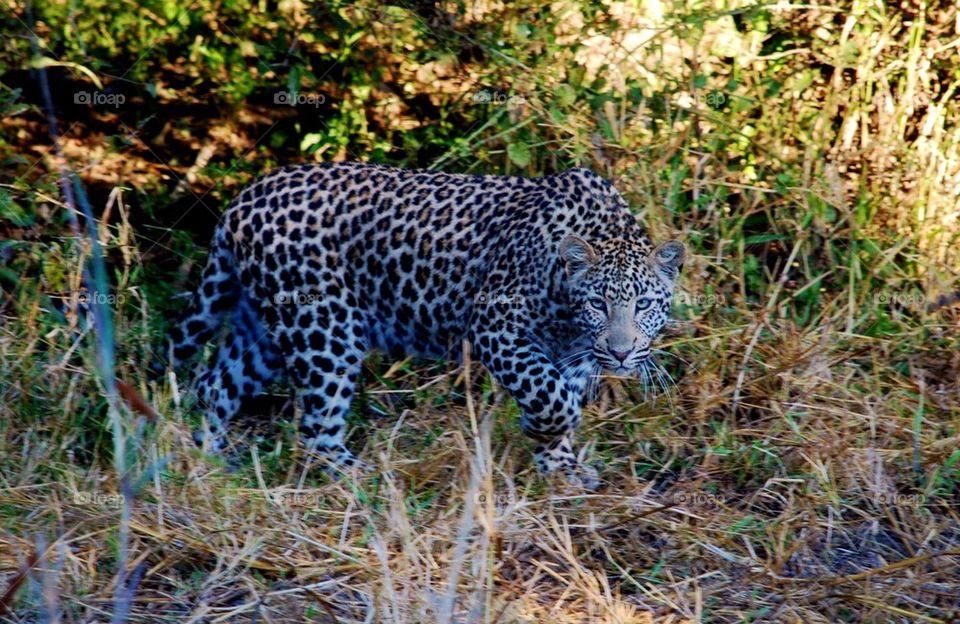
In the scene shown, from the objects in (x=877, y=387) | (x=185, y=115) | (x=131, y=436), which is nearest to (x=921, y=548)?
(x=877, y=387)

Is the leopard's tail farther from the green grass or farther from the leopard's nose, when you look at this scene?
the leopard's nose

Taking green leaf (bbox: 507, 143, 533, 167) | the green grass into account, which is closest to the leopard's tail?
the green grass

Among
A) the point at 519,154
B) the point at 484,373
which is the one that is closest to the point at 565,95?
the point at 519,154

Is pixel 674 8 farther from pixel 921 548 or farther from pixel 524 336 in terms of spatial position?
pixel 921 548

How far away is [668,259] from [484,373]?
1154 millimetres

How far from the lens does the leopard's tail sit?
6.66m

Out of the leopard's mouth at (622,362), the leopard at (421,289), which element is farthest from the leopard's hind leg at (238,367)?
the leopard's mouth at (622,362)

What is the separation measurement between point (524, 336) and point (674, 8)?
2469 millimetres

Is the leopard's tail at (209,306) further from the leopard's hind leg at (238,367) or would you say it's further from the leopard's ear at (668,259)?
the leopard's ear at (668,259)

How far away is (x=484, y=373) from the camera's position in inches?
263

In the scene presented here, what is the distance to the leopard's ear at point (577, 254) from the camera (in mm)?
5949

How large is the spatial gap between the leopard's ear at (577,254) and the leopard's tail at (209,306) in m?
1.74

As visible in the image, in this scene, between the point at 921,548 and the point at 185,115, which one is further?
the point at 185,115

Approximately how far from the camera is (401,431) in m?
6.31
